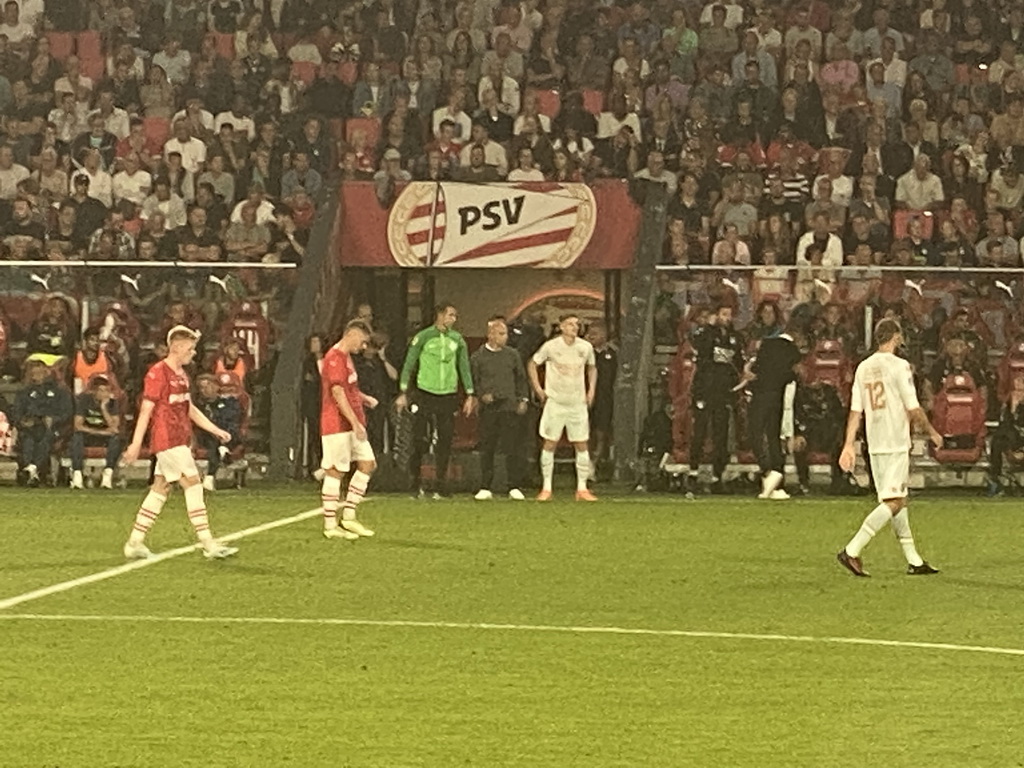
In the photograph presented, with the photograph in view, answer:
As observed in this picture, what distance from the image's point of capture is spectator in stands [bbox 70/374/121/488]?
27.6m

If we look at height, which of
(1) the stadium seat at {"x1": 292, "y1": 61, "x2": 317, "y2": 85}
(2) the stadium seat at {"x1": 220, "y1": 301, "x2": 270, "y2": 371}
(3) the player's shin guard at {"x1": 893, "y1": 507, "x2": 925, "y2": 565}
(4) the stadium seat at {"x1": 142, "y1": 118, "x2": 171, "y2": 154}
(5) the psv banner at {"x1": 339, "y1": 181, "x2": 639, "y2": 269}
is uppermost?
(1) the stadium seat at {"x1": 292, "y1": 61, "x2": 317, "y2": 85}

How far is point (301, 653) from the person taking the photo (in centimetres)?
1312

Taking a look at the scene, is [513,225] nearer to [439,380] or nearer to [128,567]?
[439,380]

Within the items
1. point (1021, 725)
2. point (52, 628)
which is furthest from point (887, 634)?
point (52, 628)

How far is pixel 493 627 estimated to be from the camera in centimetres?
1441

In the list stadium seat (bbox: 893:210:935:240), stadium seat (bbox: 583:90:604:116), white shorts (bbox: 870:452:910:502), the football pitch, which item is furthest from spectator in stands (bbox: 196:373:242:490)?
white shorts (bbox: 870:452:910:502)

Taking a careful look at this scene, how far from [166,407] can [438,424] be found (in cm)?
854

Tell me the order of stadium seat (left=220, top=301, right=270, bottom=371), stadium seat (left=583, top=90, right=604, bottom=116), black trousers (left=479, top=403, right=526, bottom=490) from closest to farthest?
black trousers (left=479, top=403, right=526, bottom=490) → stadium seat (left=220, top=301, right=270, bottom=371) → stadium seat (left=583, top=90, right=604, bottom=116)

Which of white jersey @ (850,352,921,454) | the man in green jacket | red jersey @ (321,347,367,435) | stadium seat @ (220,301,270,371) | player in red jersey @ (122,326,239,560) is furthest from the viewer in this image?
stadium seat @ (220,301,270,371)

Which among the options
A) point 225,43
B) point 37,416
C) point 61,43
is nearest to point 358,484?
point 37,416

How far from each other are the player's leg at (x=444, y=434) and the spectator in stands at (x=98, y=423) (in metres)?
3.73

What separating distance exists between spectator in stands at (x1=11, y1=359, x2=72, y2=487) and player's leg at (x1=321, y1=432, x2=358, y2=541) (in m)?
7.31

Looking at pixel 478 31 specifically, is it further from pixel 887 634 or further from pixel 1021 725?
pixel 1021 725

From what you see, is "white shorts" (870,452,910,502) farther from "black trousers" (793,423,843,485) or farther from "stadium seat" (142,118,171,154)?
"stadium seat" (142,118,171,154)
